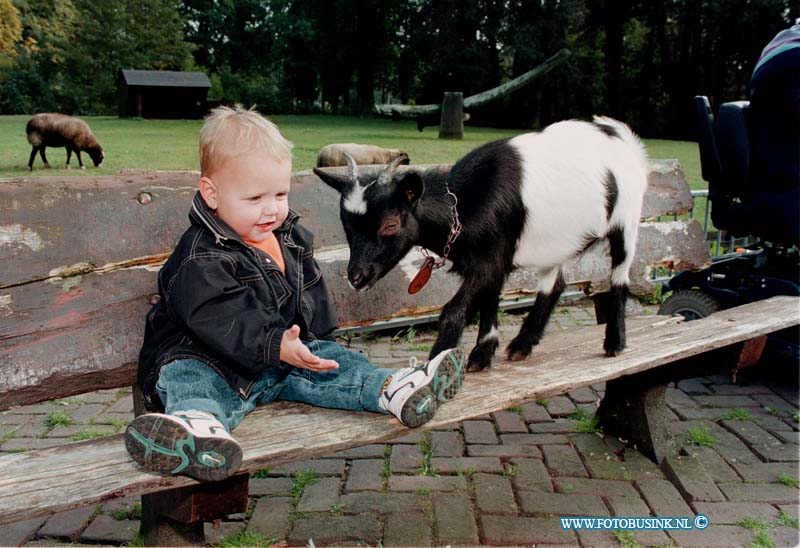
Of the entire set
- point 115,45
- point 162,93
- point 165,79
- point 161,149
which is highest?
point 115,45

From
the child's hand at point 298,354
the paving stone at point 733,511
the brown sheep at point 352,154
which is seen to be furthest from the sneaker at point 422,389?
the brown sheep at point 352,154

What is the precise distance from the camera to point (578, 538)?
9.46 ft

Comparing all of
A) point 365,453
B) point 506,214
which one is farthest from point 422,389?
point 365,453

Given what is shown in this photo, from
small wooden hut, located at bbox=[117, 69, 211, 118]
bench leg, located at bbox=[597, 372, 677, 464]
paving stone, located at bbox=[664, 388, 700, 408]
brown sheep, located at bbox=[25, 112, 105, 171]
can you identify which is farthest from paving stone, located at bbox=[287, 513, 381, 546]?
small wooden hut, located at bbox=[117, 69, 211, 118]

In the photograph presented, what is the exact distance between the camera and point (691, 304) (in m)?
4.86

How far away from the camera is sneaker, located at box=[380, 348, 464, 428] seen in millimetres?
2176

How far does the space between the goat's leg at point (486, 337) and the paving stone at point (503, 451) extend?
2.69ft

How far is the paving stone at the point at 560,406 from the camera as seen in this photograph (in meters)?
4.20

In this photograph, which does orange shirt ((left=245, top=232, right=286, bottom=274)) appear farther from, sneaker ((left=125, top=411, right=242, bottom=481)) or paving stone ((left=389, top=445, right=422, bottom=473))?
paving stone ((left=389, top=445, right=422, bottom=473))

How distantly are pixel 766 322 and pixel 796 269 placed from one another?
1.47 metres

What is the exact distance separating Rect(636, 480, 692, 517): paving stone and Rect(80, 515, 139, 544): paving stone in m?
2.25

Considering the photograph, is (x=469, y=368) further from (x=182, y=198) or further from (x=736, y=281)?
(x=736, y=281)

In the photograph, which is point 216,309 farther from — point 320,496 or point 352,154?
point 352,154

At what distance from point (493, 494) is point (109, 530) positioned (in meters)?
1.67
